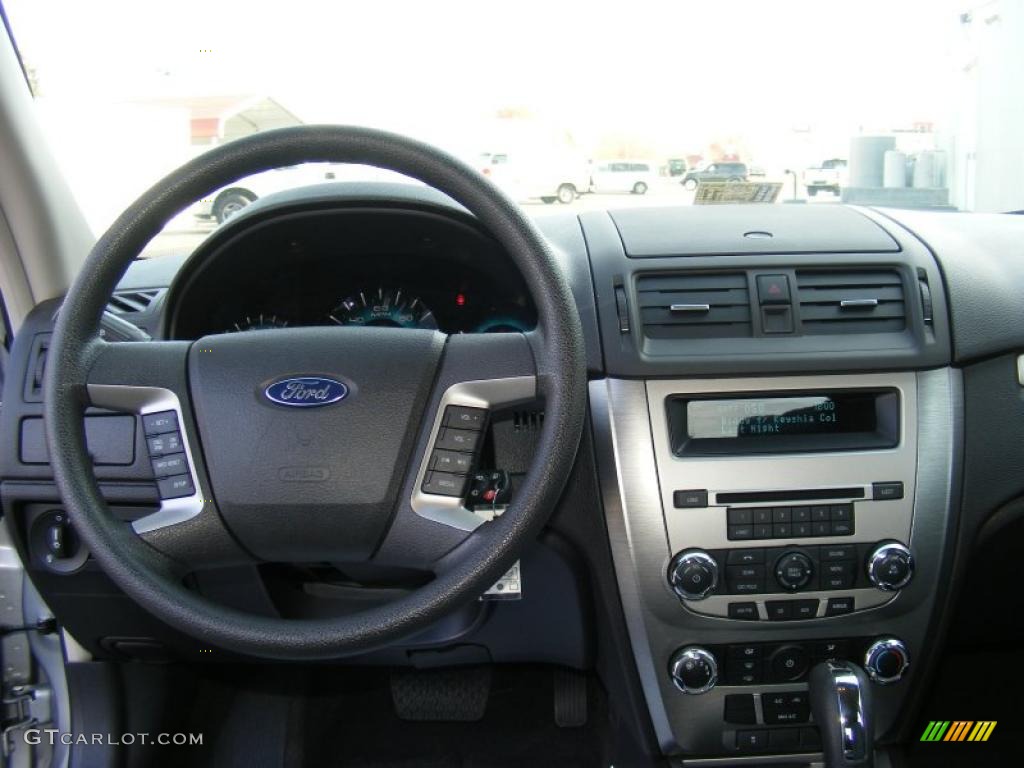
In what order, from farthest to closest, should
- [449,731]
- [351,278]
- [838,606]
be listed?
1. [449,731]
2. [351,278]
3. [838,606]

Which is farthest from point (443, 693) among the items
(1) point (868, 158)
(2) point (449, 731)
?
(1) point (868, 158)

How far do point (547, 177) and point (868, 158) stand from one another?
2.28ft

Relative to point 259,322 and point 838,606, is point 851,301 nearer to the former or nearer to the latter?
point 838,606

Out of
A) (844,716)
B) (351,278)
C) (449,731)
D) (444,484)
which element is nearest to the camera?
(444,484)

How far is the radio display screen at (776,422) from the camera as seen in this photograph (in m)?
1.75

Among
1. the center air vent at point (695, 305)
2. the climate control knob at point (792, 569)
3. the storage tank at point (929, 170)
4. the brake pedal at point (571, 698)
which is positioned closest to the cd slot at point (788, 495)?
the climate control knob at point (792, 569)

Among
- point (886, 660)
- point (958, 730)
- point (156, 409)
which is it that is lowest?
point (958, 730)

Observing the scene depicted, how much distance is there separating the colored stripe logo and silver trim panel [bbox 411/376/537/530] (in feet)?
4.12

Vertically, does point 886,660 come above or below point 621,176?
below

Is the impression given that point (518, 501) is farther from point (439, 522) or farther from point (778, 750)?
point (778, 750)

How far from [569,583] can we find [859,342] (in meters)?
0.71

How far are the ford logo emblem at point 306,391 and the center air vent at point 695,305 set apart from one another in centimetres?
59

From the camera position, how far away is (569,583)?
6.18ft

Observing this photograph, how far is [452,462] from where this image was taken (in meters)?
1.43
